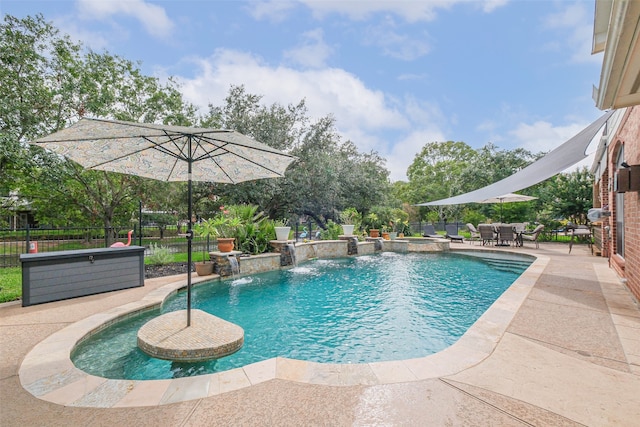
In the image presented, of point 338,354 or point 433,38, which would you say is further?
point 433,38

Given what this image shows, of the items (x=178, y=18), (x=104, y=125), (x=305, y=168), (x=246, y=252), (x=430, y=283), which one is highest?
(x=178, y=18)

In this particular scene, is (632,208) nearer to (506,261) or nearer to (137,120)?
(506,261)

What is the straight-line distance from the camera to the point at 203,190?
1424 cm

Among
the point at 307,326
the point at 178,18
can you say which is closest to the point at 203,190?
the point at 178,18

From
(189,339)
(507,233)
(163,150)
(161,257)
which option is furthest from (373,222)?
(189,339)

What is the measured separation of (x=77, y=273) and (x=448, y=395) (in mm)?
6266

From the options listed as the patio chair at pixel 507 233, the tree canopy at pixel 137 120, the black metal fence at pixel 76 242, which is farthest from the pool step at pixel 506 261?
the black metal fence at pixel 76 242

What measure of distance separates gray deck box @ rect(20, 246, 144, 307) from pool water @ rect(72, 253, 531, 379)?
1227mm

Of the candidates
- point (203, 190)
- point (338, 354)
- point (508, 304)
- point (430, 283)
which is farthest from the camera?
point (203, 190)

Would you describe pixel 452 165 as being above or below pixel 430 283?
above

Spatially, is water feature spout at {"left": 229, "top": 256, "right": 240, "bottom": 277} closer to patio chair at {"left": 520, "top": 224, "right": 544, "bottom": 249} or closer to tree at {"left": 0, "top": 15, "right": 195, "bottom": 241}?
tree at {"left": 0, "top": 15, "right": 195, "bottom": 241}

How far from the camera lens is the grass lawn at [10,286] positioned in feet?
16.8

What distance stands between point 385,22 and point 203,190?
34.7 ft

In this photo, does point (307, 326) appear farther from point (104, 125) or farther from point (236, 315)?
point (104, 125)
